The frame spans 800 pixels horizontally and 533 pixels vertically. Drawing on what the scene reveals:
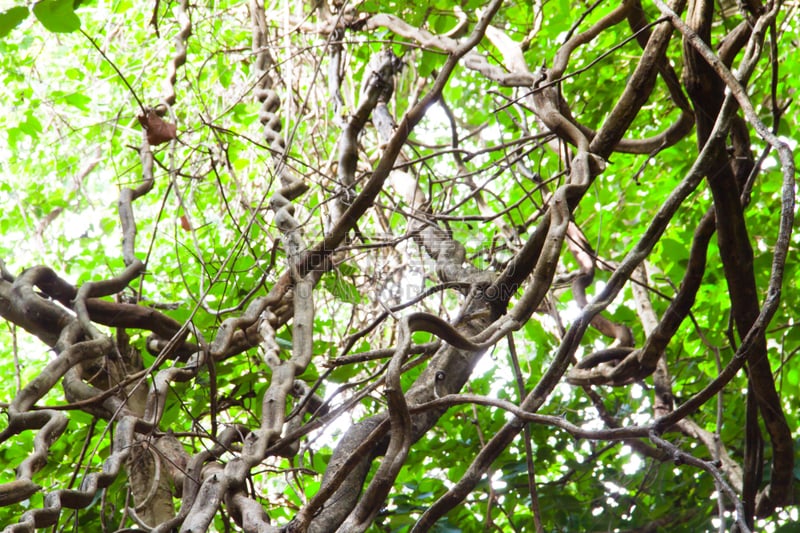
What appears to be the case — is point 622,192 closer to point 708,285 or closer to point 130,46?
point 708,285

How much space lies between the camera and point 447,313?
102 inches

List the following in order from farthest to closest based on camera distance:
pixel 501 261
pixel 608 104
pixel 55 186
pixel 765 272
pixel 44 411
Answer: pixel 55 186, pixel 608 104, pixel 765 272, pixel 501 261, pixel 44 411

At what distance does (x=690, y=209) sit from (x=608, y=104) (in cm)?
52

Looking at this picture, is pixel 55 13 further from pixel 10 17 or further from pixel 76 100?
pixel 76 100

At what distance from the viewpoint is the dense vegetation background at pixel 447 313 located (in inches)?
51.7

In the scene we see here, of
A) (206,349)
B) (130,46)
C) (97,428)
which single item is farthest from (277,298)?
(130,46)

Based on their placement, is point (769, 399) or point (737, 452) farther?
point (737, 452)

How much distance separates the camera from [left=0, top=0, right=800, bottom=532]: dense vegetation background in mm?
1313

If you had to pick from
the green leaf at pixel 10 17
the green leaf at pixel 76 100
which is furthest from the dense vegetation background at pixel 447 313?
the green leaf at pixel 76 100

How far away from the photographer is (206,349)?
1.48 meters

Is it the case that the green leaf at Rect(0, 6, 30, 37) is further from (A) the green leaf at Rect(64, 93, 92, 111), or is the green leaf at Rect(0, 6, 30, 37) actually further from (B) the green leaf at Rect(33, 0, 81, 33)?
(A) the green leaf at Rect(64, 93, 92, 111)

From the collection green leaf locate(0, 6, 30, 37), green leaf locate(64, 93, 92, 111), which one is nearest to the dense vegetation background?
green leaf locate(0, 6, 30, 37)

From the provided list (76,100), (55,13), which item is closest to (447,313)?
(55,13)

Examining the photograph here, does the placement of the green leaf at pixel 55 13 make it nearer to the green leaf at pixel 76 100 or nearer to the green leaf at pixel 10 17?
the green leaf at pixel 10 17
